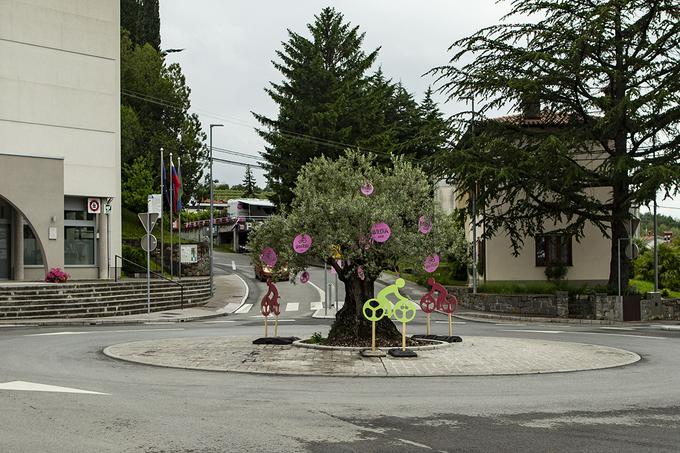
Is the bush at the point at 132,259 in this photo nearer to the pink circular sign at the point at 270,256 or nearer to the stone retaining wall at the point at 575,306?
the stone retaining wall at the point at 575,306

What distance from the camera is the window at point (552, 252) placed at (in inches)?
1639

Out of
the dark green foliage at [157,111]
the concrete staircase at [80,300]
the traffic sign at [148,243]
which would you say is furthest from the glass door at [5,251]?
the dark green foliage at [157,111]

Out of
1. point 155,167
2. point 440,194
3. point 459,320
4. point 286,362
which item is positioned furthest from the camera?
point 440,194

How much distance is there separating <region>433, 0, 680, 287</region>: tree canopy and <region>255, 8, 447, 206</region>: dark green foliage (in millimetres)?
26591

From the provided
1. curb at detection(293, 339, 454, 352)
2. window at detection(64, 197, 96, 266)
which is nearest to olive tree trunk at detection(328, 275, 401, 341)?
curb at detection(293, 339, 454, 352)

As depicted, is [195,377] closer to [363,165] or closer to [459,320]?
[363,165]

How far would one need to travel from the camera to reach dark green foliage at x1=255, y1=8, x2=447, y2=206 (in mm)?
64000

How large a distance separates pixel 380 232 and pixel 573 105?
839 inches

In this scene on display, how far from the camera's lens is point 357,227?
55.1 feet

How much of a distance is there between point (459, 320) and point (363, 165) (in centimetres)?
1591

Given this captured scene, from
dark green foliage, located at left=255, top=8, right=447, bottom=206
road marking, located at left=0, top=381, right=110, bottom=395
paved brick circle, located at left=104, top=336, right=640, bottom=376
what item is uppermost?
dark green foliage, located at left=255, top=8, right=447, bottom=206

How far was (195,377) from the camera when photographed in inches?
522

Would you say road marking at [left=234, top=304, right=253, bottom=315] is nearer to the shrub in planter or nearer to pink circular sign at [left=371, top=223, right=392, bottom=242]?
the shrub in planter

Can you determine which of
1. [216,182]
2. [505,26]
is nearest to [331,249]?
[505,26]
